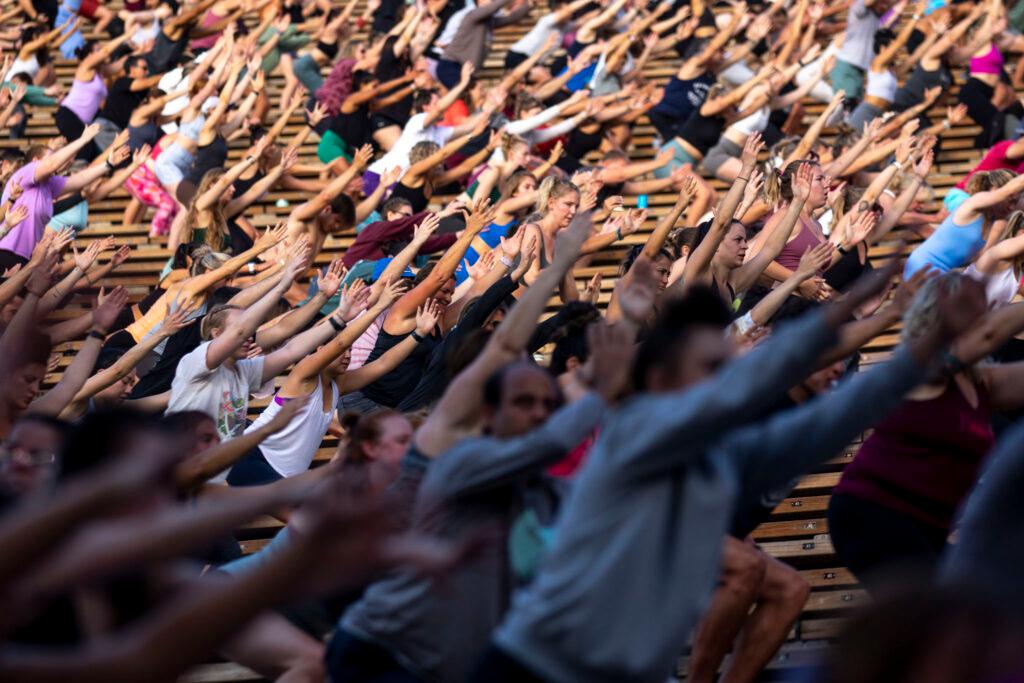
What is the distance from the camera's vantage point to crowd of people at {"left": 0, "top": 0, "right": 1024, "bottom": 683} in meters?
3.02

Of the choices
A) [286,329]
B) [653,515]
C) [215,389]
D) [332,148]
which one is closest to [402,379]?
[286,329]

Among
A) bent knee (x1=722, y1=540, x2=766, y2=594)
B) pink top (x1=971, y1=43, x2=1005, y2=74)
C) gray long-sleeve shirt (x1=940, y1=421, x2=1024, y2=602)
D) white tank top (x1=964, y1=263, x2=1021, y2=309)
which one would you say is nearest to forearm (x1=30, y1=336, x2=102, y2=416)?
bent knee (x1=722, y1=540, x2=766, y2=594)

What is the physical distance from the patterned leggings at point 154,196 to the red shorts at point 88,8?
480 centimetres

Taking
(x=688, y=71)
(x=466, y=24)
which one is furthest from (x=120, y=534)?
(x=466, y=24)

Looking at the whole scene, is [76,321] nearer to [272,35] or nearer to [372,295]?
[372,295]

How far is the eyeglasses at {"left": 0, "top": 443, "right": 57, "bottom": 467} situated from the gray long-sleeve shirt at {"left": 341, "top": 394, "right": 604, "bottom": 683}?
886 millimetres

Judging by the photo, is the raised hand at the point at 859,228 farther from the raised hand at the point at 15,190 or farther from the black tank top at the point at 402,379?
the raised hand at the point at 15,190

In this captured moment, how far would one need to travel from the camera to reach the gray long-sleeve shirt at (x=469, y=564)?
376 cm

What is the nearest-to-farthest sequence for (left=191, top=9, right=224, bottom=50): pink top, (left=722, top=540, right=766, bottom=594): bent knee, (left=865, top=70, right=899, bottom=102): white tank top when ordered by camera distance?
(left=722, top=540, right=766, bottom=594): bent knee < (left=865, top=70, right=899, bottom=102): white tank top < (left=191, top=9, right=224, bottom=50): pink top

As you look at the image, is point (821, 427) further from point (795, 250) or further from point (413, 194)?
point (413, 194)

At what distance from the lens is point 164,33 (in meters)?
14.6

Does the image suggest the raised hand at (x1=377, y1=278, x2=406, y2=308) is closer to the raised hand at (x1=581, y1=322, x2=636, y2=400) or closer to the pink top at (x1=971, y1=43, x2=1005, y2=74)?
the raised hand at (x1=581, y1=322, x2=636, y2=400)

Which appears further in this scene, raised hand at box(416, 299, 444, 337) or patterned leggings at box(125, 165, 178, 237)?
patterned leggings at box(125, 165, 178, 237)

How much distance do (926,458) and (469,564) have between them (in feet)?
5.99
